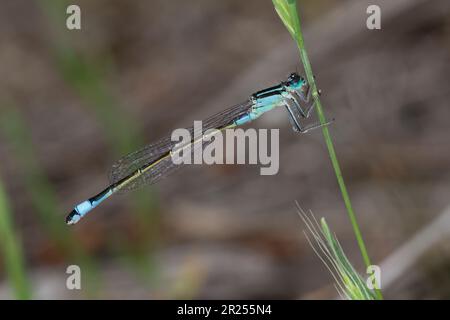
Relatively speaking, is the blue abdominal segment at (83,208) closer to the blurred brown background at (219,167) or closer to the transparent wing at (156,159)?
the transparent wing at (156,159)

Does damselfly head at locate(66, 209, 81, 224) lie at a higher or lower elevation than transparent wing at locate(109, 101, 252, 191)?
lower

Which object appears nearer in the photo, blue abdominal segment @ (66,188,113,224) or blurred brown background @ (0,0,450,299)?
blue abdominal segment @ (66,188,113,224)

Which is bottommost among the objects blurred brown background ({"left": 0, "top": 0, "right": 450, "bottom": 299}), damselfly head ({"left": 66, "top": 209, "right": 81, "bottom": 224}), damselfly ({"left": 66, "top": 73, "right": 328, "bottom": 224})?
damselfly head ({"left": 66, "top": 209, "right": 81, "bottom": 224})

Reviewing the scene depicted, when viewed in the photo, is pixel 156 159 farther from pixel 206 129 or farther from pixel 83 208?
pixel 83 208

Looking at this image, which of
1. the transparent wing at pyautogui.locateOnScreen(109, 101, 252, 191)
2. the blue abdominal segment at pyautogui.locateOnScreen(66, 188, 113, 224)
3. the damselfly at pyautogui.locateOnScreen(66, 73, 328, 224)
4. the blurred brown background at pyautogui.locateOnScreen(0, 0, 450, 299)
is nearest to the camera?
the damselfly at pyautogui.locateOnScreen(66, 73, 328, 224)

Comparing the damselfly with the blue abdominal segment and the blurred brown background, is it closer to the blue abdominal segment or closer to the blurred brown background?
the blue abdominal segment

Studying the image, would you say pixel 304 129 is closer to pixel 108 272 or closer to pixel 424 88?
pixel 108 272

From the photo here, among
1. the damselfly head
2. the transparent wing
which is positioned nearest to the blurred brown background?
the transparent wing

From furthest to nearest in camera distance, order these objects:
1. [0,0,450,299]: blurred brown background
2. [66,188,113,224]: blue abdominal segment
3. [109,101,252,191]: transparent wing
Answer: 1. [0,0,450,299]: blurred brown background
2. [109,101,252,191]: transparent wing
3. [66,188,113,224]: blue abdominal segment
